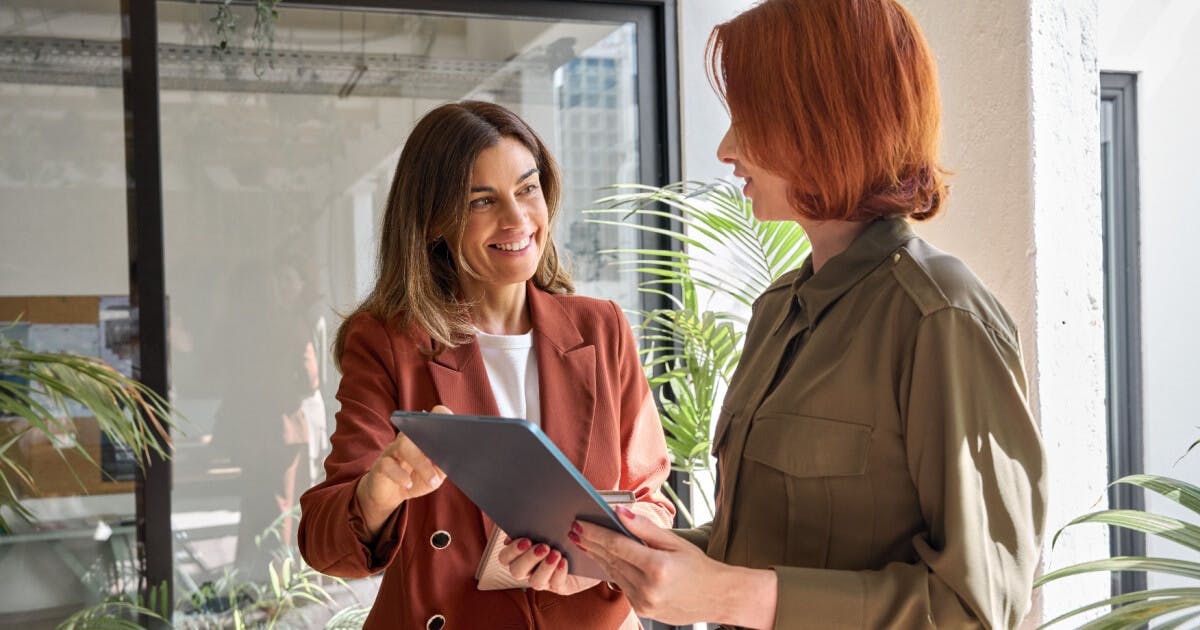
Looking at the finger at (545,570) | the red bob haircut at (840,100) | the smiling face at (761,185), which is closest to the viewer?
the red bob haircut at (840,100)

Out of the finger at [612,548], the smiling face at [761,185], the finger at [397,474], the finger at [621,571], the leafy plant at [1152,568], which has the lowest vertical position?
the leafy plant at [1152,568]

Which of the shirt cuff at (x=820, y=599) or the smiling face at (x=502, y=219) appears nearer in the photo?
the shirt cuff at (x=820, y=599)

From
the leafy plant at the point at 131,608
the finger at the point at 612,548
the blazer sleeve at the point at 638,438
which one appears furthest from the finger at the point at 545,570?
the leafy plant at the point at 131,608

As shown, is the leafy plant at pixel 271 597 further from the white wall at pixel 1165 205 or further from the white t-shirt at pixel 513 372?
the white wall at pixel 1165 205

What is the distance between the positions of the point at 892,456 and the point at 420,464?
0.60 metres

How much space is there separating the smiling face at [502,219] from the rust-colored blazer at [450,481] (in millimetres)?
105

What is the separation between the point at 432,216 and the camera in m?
1.70

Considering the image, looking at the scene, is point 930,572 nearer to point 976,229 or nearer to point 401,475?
point 401,475

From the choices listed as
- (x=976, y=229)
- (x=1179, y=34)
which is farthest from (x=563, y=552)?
(x=1179, y=34)

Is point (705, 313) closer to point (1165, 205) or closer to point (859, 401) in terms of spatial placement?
point (1165, 205)

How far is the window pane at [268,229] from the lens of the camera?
3.09 meters

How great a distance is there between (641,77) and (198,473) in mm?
1852

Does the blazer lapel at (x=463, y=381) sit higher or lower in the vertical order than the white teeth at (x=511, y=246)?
lower

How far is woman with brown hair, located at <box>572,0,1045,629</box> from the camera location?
951 mm
